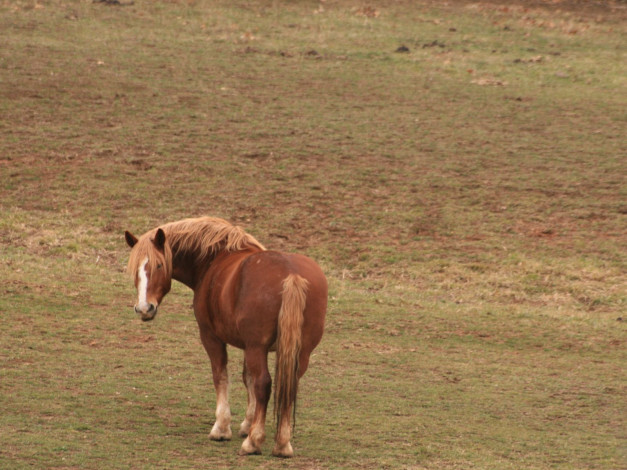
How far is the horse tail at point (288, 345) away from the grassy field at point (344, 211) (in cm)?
48

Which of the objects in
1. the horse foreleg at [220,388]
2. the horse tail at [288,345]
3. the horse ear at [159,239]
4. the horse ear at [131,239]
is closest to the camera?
the horse tail at [288,345]

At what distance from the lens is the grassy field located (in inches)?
321

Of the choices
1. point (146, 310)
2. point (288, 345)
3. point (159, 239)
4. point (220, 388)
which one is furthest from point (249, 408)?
point (159, 239)

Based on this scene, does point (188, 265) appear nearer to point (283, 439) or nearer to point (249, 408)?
point (249, 408)

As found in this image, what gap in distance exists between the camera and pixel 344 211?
56.3ft

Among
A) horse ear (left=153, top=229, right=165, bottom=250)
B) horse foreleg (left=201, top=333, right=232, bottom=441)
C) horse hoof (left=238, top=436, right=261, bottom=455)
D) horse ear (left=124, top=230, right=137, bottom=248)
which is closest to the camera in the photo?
horse hoof (left=238, top=436, right=261, bottom=455)

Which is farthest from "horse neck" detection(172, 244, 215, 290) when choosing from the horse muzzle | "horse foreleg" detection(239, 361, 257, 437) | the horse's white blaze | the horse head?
"horse foreleg" detection(239, 361, 257, 437)

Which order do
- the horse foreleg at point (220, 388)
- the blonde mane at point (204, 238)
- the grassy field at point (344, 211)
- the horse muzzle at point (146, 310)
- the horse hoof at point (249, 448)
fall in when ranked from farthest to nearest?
the grassy field at point (344, 211) < the blonde mane at point (204, 238) < the horse foreleg at point (220, 388) < the horse muzzle at point (146, 310) < the horse hoof at point (249, 448)

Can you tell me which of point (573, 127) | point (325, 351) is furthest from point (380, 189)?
point (325, 351)

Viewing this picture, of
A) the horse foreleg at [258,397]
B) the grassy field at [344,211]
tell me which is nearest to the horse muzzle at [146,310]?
the horse foreleg at [258,397]

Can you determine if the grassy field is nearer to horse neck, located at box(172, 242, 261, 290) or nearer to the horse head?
the horse head

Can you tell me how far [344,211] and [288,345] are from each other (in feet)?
34.1

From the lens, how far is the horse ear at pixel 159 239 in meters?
7.37

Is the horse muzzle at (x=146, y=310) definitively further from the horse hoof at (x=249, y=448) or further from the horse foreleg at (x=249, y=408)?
the horse hoof at (x=249, y=448)
